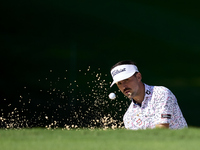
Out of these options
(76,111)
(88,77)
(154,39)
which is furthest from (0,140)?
(154,39)

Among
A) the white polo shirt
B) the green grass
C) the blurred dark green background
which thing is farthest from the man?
the blurred dark green background

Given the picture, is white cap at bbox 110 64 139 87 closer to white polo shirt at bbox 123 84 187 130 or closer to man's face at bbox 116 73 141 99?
man's face at bbox 116 73 141 99

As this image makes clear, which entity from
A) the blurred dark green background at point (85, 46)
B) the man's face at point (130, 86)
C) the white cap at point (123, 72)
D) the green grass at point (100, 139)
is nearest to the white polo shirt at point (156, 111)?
the man's face at point (130, 86)

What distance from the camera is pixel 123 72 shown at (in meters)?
4.87

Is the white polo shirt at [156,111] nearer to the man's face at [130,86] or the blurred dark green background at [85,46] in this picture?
the man's face at [130,86]

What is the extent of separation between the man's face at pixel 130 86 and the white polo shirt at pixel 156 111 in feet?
0.41

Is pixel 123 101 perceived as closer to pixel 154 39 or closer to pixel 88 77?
pixel 88 77

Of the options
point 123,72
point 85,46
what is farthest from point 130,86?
point 85,46

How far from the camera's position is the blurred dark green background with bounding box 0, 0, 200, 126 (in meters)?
11.1

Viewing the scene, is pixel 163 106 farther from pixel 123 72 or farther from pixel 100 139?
pixel 100 139

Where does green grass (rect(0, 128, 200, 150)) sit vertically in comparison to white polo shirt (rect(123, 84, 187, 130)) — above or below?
below

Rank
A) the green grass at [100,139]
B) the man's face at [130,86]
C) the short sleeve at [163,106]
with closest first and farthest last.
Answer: the green grass at [100,139] → the short sleeve at [163,106] → the man's face at [130,86]

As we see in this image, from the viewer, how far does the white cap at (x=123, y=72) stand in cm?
484

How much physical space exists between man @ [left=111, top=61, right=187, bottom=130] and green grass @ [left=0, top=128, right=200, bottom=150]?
1044 millimetres
